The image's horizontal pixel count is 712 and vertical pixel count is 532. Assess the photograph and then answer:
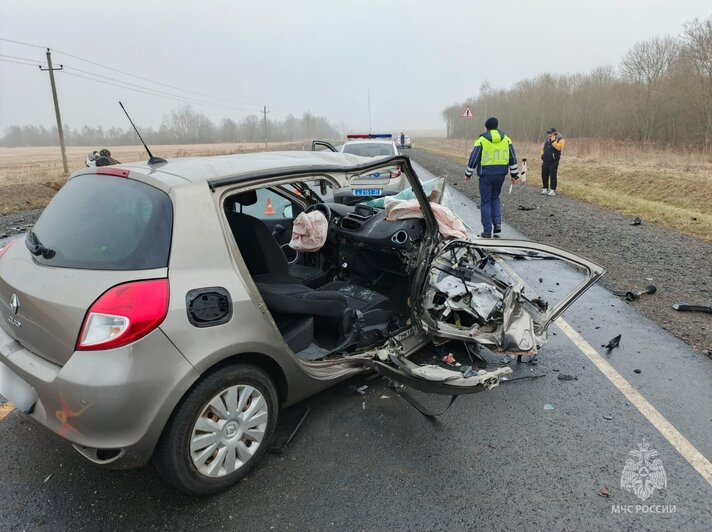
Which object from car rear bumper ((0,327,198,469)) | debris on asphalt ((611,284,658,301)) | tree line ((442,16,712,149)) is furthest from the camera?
tree line ((442,16,712,149))

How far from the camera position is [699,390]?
320cm

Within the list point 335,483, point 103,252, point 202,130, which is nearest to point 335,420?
point 335,483

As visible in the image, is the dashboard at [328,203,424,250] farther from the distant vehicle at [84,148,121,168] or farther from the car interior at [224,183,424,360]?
the distant vehicle at [84,148,121,168]

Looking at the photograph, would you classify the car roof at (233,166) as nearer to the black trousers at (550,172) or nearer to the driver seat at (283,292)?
the driver seat at (283,292)

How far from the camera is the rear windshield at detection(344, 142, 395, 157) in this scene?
10867 millimetres

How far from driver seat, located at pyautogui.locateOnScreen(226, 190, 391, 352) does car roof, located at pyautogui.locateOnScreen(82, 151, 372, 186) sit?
10.5 inches

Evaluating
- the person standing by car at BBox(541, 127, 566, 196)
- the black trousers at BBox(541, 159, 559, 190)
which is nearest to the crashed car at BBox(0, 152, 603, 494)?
the person standing by car at BBox(541, 127, 566, 196)

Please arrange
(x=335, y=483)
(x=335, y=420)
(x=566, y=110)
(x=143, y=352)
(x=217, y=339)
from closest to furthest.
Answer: (x=143, y=352)
(x=217, y=339)
(x=335, y=483)
(x=335, y=420)
(x=566, y=110)

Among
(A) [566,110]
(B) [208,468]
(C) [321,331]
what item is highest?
(A) [566,110]

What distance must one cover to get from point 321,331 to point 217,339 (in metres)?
1.22

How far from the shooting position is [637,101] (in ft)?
103

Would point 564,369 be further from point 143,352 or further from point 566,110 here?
point 566,110

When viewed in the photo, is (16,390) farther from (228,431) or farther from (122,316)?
(228,431)

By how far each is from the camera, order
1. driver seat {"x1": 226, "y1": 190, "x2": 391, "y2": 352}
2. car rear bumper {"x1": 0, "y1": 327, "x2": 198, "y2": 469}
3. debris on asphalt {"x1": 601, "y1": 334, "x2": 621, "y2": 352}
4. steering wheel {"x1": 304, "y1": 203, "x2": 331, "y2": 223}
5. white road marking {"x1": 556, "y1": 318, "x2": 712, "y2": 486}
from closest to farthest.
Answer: car rear bumper {"x1": 0, "y1": 327, "x2": 198, "y2": 469}
white road marking {"x1": 556, "y1": 318, "x2": 712, "y2": 486}
driver seat {"x1": 226, "y1": 190, "x2": 391, "y2": 352}
debris on asphalt {"x1": 601, "y1": 334, "x2": 621, "y2": 352}
steering wheel {"x1": 304, "y1": 203, "x2": 331, "y2": 223}
